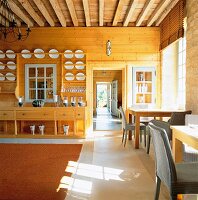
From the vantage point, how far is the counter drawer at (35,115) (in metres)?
7.32

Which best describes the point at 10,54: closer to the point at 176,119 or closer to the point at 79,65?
the point at 79,65

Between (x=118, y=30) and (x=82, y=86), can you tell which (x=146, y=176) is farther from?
(x=118, y=30)

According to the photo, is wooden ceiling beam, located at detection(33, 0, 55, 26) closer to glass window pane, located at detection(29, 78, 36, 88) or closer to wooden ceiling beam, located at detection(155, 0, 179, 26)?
glass window pane, located at detection(29, 78, 36, 88)

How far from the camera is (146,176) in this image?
3902mm

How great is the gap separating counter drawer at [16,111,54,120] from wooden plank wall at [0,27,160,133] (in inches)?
53.3

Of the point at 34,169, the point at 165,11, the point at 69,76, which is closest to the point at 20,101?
the point at 69,76

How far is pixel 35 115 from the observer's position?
24.1ft

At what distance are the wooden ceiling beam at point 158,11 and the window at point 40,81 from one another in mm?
2977

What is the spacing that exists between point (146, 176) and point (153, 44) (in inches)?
195

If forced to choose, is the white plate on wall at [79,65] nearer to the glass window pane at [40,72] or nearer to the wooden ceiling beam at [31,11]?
the glass window pane at [40,72]

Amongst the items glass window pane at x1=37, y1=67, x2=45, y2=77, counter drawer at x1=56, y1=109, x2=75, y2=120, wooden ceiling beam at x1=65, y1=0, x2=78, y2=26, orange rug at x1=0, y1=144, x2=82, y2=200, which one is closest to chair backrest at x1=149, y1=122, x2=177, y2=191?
orange rug at x1=0, y1=144, x2=82, y2=200

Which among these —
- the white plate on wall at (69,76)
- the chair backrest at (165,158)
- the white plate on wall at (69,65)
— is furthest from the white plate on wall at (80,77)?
the chair backrest at (165,158)

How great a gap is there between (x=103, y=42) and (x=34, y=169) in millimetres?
4755

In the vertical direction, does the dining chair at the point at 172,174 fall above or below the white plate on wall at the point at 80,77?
below
